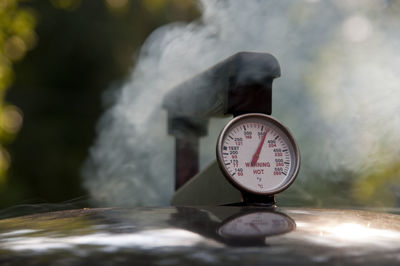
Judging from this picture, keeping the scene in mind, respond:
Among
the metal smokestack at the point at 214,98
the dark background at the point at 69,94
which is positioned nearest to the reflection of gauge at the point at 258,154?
the metal smokestack at the point at 214,98

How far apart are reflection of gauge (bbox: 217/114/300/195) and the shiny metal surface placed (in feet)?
1.54

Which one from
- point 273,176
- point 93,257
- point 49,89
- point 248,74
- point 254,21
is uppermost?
point 49,89

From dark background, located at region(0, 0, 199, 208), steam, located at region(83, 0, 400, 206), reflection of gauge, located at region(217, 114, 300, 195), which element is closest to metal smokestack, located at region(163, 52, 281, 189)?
reflection of gauge, located at region(217, 114, 300, 195)

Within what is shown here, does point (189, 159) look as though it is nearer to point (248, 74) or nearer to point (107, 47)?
point (248, 74)

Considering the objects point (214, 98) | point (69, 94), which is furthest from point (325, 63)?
point (69, 94)

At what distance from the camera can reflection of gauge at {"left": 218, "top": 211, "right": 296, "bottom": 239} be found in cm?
95

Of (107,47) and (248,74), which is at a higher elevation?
(107,47)

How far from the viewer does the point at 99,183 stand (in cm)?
344

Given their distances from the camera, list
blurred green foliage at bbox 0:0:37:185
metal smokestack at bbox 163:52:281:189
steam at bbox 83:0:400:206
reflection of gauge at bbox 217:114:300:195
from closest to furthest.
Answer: reflection of gauge at bbox 217:114:300:195 → metal smokestack at bbox 163:52:281:189 → steam at bbox 83:0:400:206 → blurred green foliage at bbox 0:0:37:185

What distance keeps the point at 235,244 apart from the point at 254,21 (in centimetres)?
177

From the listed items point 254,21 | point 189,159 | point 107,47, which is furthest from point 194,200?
point 107,47

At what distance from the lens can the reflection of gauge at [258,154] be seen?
1.69 metres

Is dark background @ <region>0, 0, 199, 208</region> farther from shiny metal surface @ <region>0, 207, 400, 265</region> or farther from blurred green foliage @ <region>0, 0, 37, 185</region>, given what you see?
shiny metal surface @ <region>0, 207, 400, 265</region>

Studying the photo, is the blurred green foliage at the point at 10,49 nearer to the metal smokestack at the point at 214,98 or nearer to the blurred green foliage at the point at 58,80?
the blurred green foliage at the point at 58,80
